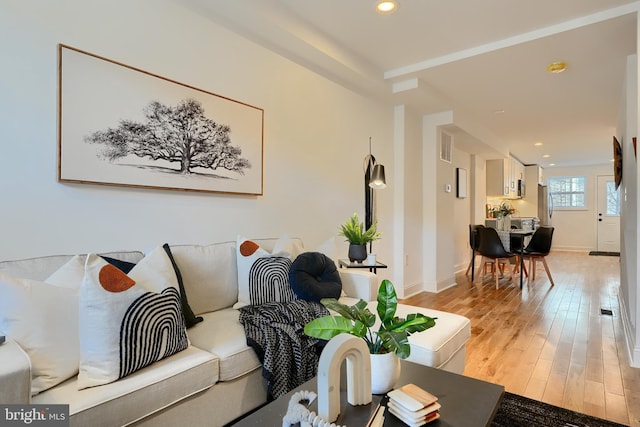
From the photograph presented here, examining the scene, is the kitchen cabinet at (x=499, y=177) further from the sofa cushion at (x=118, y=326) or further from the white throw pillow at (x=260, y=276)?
the sofa cushion at (x=118, y=326)

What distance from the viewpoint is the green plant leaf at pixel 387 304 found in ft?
4.01

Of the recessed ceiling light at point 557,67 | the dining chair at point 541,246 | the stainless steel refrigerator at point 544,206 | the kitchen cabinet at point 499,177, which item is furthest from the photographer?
the stainless steel refrigerator at point 544,206

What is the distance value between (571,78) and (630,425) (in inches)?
131

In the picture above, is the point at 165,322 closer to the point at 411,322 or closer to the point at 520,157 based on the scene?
the point at 411,322

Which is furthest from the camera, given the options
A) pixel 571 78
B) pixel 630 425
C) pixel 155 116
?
pixel 571 78

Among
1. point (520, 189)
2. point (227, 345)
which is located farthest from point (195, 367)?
point (520, 189)

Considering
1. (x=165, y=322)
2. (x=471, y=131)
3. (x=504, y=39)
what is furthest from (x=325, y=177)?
(x=471, y=131)

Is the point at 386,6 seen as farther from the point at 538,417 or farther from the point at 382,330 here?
the point at 538,417

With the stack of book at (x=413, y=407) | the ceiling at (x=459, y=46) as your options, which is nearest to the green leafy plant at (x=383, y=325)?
the stack of book at (x=413, y=407)

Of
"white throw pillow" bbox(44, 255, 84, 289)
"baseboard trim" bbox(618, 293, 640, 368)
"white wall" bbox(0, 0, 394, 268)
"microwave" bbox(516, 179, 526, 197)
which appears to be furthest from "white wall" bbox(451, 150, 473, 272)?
"white throw pillow" bbox(44, 255, 84, 289)

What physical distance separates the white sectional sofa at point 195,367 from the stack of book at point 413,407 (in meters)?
0.67

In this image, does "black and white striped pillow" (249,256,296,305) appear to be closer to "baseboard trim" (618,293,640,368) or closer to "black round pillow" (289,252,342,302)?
"black round pillow" (289,252,342,302)

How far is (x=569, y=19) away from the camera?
270 centimetres

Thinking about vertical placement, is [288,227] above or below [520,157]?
below
